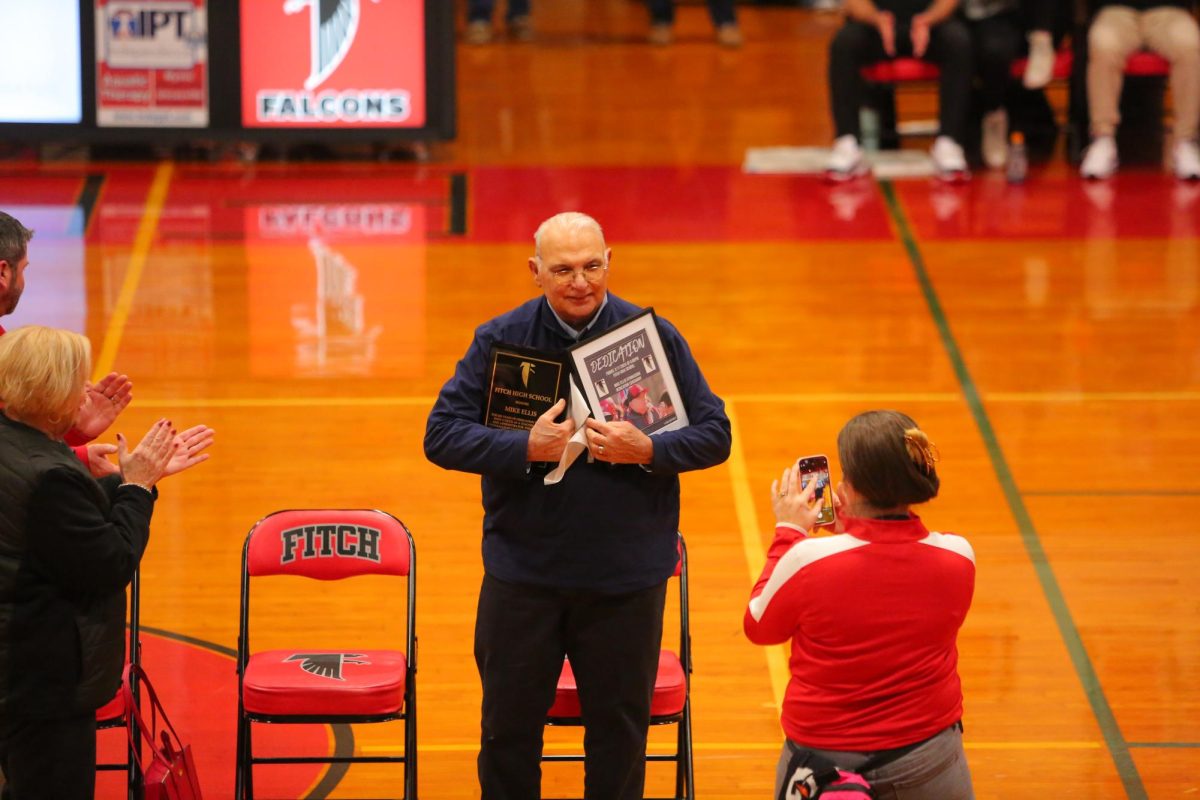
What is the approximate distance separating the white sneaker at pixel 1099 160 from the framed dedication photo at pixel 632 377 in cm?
823

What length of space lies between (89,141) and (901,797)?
9.64m

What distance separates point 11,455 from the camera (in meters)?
3.98

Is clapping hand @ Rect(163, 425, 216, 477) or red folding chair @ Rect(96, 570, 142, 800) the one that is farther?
red folding chair @ Rect(96, 570, 142, 800)

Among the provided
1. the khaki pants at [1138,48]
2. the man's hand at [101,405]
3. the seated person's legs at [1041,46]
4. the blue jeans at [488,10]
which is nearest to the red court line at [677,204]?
the seated person's legs at [1041,46]

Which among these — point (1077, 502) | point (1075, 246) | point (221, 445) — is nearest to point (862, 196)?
point (1075, 246)

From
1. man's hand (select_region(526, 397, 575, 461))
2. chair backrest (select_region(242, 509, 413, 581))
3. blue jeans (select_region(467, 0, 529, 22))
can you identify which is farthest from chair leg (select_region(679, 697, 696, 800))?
blue jeans (select_region(467, 0, 529, 22))

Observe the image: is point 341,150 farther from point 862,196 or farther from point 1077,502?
point 1077,502

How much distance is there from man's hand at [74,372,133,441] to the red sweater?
188 centimetres

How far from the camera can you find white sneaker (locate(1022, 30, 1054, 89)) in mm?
11930

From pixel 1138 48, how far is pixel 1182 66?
344mm

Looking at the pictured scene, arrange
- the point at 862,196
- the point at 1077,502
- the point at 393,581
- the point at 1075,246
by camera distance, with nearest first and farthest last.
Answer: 1. the point at 393,581
2. the point at 1077,502
3. the point at 1075,246
4. the point at 862,196

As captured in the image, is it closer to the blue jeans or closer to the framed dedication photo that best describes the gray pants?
the framed dedication photo

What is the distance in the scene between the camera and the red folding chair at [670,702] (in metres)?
4.75

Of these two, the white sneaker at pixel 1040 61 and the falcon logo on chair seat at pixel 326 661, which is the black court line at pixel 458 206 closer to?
the white sneaker at pixel 1040 61
